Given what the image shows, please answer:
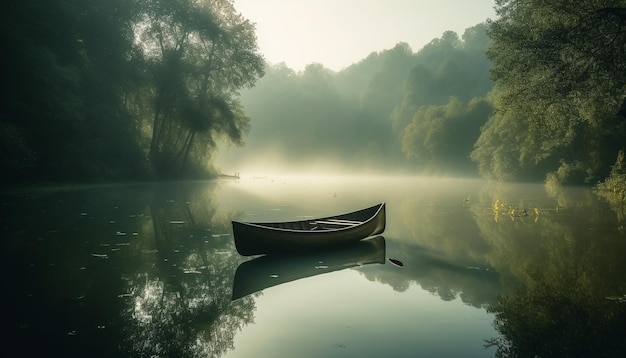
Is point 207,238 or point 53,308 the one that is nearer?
point 53,308

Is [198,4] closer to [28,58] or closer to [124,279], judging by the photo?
[28,58]

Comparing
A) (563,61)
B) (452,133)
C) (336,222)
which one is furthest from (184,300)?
(452,133)

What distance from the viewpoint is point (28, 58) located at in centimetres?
2728

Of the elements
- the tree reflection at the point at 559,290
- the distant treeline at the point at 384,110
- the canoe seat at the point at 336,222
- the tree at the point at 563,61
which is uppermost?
the distant treeline at the point at 384,110

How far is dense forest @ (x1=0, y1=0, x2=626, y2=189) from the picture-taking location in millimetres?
19047

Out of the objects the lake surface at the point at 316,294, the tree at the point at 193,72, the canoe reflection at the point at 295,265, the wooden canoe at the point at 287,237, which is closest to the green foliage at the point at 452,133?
the tree at the point at 193,72

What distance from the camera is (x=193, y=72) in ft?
150

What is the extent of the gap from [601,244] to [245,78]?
140 feet

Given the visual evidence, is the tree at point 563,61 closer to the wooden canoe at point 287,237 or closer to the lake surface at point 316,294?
the lake surface at point 316,294

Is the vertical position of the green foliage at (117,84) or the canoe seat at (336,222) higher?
the green foliage at (117,84)

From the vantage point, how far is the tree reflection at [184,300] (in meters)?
6.51

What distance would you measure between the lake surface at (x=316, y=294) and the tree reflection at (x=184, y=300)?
4 centimetres

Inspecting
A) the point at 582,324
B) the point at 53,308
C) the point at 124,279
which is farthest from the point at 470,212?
the point at 53,308

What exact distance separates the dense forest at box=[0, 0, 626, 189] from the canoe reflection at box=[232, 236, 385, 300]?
8.81 meters
